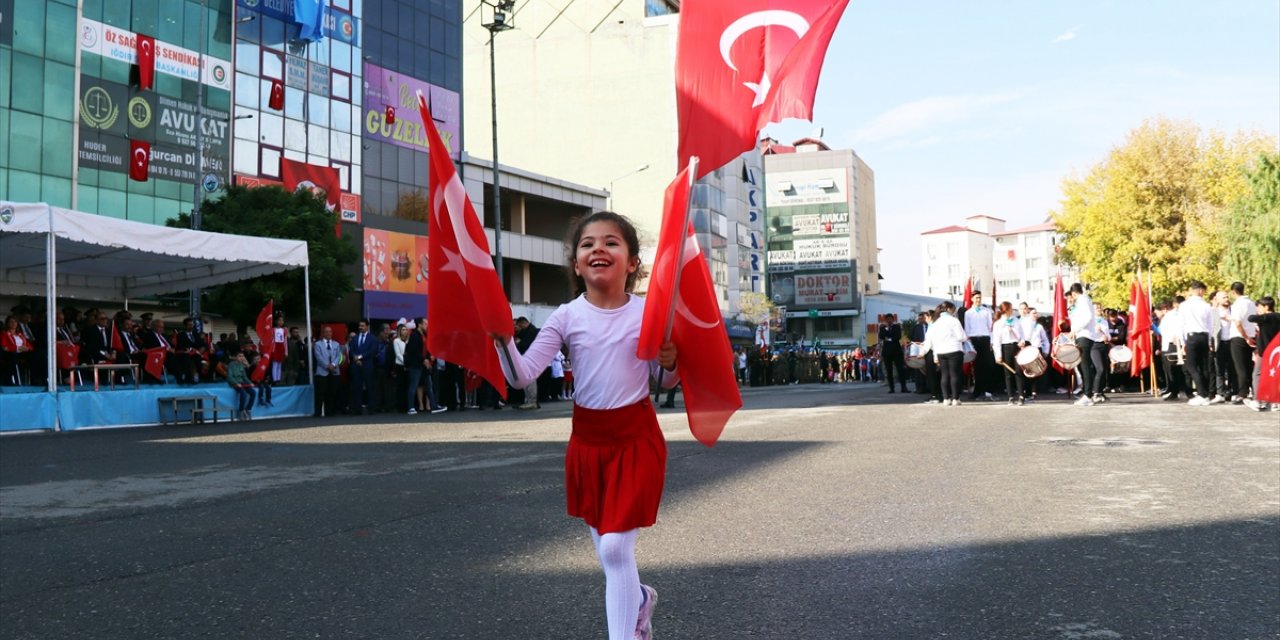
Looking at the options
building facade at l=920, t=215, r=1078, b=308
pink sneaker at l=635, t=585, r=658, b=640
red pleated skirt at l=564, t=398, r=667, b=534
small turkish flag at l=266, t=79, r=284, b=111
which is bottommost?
pink sneaker at l=635, t=585, r=658, b=640

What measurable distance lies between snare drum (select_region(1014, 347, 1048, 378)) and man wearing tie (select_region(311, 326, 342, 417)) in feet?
43.0

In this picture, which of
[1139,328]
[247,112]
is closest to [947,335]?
[1139,328]

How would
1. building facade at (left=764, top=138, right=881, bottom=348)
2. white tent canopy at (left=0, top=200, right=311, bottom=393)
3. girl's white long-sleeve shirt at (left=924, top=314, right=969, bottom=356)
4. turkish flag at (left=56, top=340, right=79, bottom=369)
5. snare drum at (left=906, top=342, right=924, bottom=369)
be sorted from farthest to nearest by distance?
building facade at (left=764, top=138, right=881, bottom=348) < snare drum at (left=906, top=342, right=924, bottom=369) < girl's white long-sleeve shirt at (left=924, top=314, right=969, bottom=356) < turkish flag at (left=56, top=340, right=79, bottom=369) < white tent canopy at (left=0, top=200, right=311, bottom=393)

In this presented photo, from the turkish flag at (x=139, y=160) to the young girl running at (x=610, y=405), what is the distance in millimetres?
37884

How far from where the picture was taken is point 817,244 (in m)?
Answer: 125

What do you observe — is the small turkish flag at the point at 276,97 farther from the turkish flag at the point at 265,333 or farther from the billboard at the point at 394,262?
the turkish flag at the point at 265,333

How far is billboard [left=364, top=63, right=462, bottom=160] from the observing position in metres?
47.5

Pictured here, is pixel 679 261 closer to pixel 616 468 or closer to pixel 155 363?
pixel 616 468

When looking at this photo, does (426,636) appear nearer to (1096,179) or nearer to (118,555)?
(118,555)

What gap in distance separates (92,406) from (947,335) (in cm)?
1404

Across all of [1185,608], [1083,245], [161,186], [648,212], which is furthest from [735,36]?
[648,212]

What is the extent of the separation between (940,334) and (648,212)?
60.3 m

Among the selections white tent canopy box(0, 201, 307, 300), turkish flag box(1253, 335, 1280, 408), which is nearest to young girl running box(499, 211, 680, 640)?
turkish flag box(1253, 335, 1280, 408)

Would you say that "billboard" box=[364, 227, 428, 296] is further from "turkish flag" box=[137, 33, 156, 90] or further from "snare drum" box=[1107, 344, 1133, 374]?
"snare drum" box=[1107, 344, 1133, 374]
